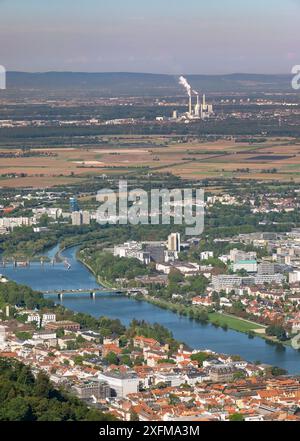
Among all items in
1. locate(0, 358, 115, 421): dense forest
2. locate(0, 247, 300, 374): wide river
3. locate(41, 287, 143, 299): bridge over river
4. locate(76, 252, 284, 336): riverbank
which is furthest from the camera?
locate(41, 287, 143, 299): bridge over river

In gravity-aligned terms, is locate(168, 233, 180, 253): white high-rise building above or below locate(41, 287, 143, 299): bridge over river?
above

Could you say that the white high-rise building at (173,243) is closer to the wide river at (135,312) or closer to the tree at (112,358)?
the wide river at (135,312)

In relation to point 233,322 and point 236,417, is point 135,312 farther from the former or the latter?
point 236,417

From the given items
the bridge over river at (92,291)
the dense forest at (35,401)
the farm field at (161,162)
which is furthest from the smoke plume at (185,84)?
the dense forest at (35,401)

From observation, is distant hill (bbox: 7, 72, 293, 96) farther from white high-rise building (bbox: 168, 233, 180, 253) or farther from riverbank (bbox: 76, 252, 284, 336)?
riverbank (bbox: 76, 252, 284, 336)

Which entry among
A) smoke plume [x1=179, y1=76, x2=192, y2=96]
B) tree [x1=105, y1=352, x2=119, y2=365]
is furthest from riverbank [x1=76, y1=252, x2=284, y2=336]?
smoke plume [x1=179, y1=76, x2=192, y2=96]

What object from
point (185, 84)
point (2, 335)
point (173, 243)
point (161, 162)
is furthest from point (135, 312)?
point (185, 84)

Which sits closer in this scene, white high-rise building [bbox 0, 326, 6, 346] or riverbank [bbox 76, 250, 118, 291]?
white high-rise building [bbox 0, 326, 6, 346]
